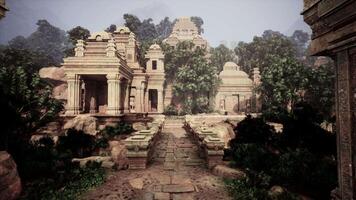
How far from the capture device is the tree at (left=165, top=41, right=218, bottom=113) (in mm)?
30219

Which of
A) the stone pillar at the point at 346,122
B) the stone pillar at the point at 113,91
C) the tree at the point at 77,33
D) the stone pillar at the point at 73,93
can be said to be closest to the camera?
the stone pillar at the point at 346,122

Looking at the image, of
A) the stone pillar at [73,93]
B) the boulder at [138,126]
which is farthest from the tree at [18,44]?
the boulder at [138,126]

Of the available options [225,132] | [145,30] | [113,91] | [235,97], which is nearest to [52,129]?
[113,91]

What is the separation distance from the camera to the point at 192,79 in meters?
30.2

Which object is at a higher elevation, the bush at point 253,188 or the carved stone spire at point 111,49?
the carved stone spire at point 111,49

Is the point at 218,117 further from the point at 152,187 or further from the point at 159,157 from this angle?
the point at 152,187

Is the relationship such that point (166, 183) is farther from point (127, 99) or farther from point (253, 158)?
point (127, 99)

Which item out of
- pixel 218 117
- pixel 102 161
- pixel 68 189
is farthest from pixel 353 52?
pixel 218 117

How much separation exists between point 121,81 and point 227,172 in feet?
55.2

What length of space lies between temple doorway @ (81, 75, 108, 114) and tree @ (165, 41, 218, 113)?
35.1 ft

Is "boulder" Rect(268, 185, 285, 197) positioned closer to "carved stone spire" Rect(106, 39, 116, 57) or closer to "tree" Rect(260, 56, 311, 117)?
"carved stone spire" Rect(106, 39, 116, 57)

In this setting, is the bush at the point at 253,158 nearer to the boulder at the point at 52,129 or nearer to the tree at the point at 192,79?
the boulder at the point at 52,129

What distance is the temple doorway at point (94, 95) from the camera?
74.3ft

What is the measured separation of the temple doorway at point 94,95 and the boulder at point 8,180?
17.7 meters
